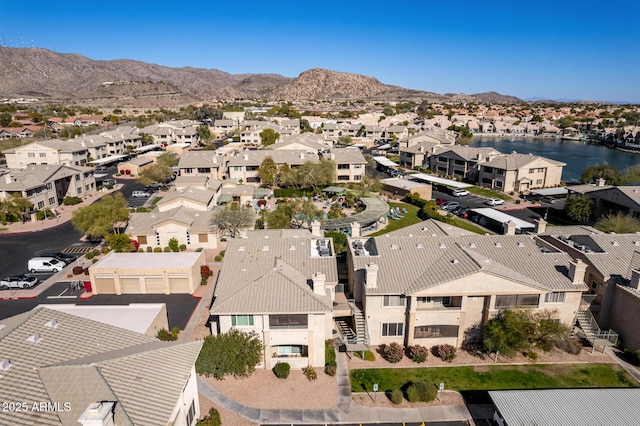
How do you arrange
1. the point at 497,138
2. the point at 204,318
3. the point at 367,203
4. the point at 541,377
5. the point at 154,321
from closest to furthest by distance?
1. the point at 541,377
2. the point at 154,321
3. the point at 204,318
4. the point at 367,203
5. the point at 497,138

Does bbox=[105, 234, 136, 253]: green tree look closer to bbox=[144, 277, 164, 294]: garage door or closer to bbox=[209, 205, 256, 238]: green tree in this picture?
bbox=[144, 277, 164, 294]: garage door

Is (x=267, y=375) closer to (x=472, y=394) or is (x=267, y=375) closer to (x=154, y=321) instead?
(x=154, y=321)

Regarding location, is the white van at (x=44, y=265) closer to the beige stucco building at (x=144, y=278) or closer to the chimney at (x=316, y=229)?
the beige stucco building at (x=144, y=278)

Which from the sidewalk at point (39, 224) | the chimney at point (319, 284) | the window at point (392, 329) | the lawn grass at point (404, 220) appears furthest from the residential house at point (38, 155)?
the window at point (392, 329)

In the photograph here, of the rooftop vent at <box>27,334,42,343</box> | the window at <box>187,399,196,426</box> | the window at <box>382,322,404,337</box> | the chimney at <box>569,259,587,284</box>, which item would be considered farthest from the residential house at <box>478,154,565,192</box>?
the rooftop vent at <box>27,334,42,343</box>

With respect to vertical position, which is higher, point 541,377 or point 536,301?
point 536,301

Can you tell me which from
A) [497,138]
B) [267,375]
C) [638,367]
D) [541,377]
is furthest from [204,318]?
[497,138]

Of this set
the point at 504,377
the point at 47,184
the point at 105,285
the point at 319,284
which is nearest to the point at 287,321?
the point at 319,284
